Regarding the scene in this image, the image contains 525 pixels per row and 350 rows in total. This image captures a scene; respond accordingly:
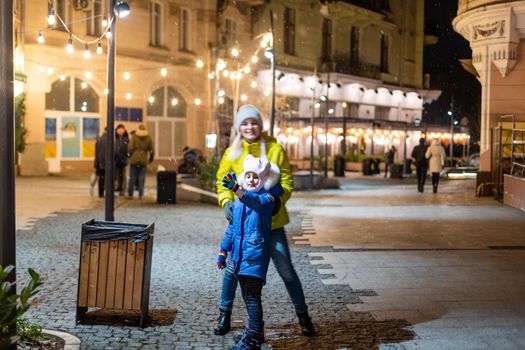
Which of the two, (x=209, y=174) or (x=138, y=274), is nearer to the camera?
(x=138, y=274)

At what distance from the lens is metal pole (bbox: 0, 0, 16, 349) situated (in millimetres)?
5125

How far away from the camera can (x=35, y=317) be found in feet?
22.2

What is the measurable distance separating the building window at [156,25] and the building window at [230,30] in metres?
4.06

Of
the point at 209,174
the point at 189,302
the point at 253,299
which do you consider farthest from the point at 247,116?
the point at 209,174

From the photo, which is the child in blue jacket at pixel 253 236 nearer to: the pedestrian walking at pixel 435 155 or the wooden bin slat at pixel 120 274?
the wooden bin slat at pixel 120 274

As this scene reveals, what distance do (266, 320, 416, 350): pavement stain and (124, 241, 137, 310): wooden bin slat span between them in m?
1.28

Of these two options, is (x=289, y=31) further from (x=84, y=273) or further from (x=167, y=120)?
(x=84, y=273)

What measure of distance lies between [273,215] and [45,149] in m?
25.0

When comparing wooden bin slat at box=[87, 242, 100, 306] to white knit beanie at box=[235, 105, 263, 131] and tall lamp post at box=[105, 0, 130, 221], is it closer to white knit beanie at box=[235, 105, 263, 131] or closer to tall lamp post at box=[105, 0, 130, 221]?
white knit beanie at box=[235, 105, 263, 131]

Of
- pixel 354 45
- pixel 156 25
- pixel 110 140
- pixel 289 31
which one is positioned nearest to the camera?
pixel 110 140

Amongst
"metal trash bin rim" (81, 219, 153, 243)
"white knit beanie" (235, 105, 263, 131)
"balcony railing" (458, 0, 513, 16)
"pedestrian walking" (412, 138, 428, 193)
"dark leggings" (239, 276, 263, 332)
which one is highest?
"balcony railing" (458, 0, 513, 16)

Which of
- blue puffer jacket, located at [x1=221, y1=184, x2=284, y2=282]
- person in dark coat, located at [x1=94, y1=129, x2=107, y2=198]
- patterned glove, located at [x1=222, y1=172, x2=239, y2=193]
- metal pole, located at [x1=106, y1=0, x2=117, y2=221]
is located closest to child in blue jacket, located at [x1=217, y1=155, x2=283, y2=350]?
blue puffer jacket, located at [x1=221, y1=184, x2=284, y2=282]

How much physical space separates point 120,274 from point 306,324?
1.71 metres

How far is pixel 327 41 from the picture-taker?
46.5 m
